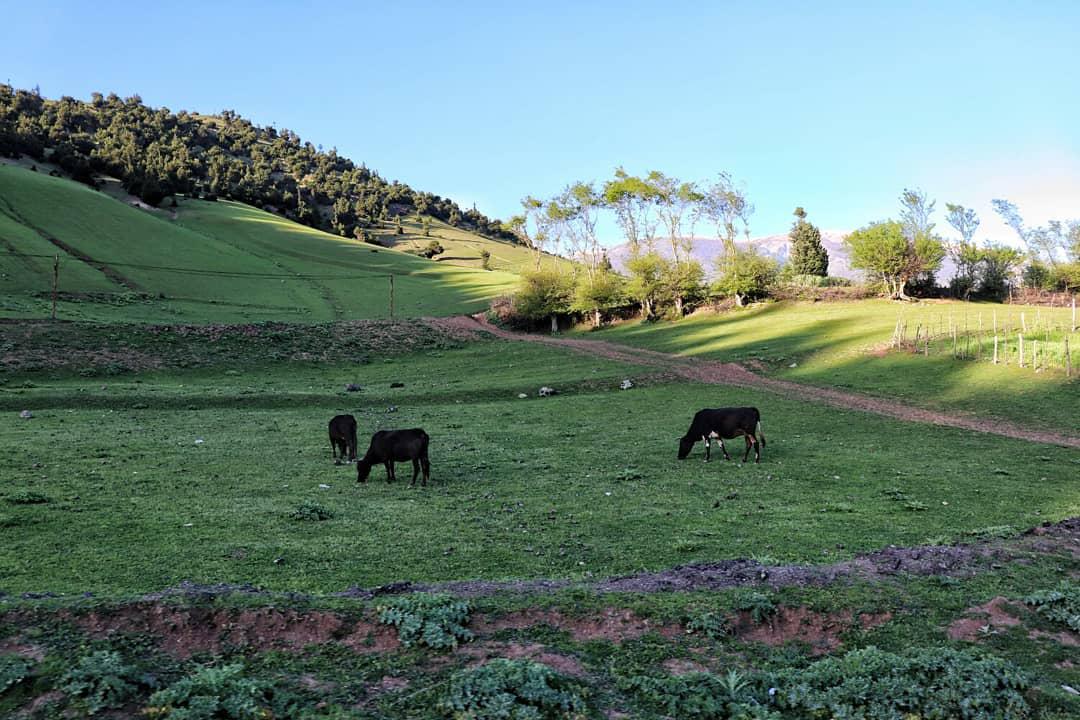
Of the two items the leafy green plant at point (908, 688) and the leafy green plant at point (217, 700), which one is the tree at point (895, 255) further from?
the leafy green plant at point (217, 700)

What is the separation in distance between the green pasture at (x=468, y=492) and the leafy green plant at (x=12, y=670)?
2317 mm

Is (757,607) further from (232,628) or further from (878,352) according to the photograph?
(878,352)

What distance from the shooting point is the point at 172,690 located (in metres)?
6.71

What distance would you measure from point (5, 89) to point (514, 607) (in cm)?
21577

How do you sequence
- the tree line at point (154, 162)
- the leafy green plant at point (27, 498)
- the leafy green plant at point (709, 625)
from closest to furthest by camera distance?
the leafy green plant at point (709, 625)
the leafy green plant at point (27, 498)
the tree line at point (154, 162)

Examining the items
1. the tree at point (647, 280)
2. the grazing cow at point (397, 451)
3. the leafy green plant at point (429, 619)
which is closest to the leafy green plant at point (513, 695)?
the leafy green plant at point (429, 619)

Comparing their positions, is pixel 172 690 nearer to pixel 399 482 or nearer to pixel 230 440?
pixel 399 482

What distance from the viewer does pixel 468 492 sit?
56.9 feet

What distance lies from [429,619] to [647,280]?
65.9 meters

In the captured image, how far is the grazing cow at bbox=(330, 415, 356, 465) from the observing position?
71.2ft

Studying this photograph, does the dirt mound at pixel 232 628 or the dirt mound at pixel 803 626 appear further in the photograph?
the dirt mound at pixel 803 626

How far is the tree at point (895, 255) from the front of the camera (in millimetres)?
68188

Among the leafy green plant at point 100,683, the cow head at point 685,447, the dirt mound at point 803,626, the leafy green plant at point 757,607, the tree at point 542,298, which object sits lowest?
the cow head at point 685,447

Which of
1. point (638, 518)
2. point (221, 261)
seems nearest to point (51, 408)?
point (638, 518)
